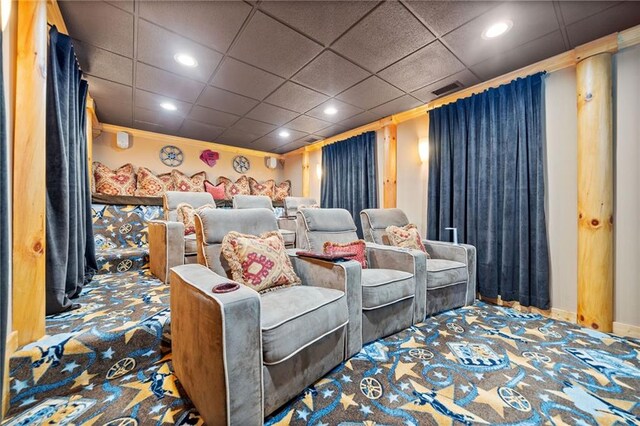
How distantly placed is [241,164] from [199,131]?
1227 millimetres

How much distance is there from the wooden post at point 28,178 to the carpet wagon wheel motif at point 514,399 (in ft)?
7.44

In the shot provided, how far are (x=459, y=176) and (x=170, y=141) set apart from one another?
461cm

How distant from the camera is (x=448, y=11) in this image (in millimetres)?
1667

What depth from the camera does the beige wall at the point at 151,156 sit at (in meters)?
4.03

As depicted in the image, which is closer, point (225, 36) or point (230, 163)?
point (225, 36)

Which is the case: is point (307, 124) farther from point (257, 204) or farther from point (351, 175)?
point (257, 204)

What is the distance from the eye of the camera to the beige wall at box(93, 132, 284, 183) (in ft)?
13.2

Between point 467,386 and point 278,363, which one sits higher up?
point 278,363

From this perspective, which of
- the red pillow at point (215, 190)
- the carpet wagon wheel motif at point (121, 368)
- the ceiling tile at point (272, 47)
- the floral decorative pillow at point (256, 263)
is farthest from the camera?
the red pillow at point (215, 190)

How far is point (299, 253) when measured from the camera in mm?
1793

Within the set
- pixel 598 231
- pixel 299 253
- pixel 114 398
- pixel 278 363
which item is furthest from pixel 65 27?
pixel 598 231

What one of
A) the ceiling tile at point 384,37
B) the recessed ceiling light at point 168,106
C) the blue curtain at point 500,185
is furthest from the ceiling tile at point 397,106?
the recessed ceiling light at point 168,106

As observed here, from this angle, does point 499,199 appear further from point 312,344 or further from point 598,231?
point 312,344

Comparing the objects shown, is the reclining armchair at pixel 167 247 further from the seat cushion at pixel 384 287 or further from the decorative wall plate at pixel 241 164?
the decorative wall plate at pixel 241 164
